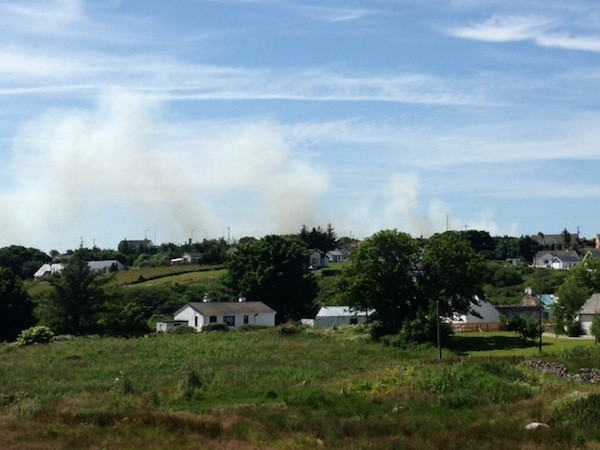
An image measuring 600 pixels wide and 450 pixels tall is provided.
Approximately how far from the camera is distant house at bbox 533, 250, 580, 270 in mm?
155875

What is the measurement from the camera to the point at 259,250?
8988 cm

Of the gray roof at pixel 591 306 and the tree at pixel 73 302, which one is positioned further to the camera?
the tree at pixel 73 302

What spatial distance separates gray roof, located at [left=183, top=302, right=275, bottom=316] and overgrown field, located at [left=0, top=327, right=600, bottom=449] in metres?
21.1

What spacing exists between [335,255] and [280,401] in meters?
135

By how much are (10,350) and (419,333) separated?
31.1 meters

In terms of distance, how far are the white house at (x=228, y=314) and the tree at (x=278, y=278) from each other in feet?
20.8

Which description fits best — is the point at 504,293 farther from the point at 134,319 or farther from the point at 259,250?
the point at 134,319

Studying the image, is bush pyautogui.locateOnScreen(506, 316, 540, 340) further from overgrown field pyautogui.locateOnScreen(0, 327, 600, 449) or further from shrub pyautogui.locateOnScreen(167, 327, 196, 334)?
shrub pyautogui.locateOnScreen(167, 327, 196, 334)

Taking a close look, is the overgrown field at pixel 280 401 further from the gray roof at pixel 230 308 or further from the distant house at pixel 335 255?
the distant house at pixel 335 255

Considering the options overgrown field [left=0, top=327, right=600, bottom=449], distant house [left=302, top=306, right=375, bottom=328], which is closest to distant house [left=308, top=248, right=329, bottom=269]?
distant house [left=302, top=306, right=375, bottom=328]

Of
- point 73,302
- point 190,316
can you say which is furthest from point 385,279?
point 73,302

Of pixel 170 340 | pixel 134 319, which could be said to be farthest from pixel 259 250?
pixel 170 340

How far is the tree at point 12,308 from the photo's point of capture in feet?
247

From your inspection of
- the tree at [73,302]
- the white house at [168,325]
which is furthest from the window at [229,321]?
the tree at [73,302]
